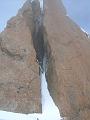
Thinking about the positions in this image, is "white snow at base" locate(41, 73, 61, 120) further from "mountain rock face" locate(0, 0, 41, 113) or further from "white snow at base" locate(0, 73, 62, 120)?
"mountain rock face" locate(0, 0, 41, 113)

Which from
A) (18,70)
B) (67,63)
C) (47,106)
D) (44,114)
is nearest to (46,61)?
(67,63)

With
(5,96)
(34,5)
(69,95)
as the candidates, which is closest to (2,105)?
(5,96)

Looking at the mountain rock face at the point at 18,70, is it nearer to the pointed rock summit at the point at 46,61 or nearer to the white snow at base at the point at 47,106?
the pointed rock summit at the point at 46,61

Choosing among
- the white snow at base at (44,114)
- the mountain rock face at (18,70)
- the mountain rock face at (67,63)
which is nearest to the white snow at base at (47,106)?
the white snow at base at (44,114)

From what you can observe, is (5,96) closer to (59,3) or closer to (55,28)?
(55,28)

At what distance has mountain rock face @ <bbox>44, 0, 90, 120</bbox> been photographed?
20.9 meters

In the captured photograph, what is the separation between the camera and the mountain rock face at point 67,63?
20.9 metres

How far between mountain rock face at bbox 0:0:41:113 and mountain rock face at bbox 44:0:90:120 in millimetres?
1016

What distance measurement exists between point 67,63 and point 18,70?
107 inches

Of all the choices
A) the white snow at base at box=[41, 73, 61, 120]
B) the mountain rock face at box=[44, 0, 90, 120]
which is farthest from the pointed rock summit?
the white snow at base at box=[41, 73, 61, 120]

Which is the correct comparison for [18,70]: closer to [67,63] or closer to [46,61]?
[46,61]

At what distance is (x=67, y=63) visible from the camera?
2216 centimetres

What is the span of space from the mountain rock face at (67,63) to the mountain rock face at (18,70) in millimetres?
1016

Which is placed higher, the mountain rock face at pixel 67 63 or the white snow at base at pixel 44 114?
the mountain rock face at pixel 67 63
